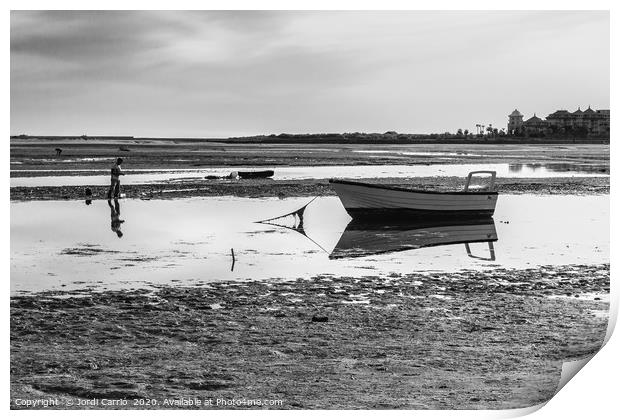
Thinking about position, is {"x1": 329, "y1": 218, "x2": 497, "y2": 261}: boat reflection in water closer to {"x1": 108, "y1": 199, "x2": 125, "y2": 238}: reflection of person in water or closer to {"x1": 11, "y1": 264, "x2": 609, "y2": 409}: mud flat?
{"x1": 11, "y1": 264, "x2": 609, "y2": 409}: mud flat

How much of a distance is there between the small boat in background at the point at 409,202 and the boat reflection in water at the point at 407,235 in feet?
0.66

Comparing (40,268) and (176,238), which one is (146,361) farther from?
(176,238)

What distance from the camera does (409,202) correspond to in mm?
14656

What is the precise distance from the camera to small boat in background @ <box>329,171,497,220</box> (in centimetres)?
1466

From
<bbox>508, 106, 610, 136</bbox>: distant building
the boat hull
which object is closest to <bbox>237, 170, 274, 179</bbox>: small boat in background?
the boat hull

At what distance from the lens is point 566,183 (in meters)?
23.6

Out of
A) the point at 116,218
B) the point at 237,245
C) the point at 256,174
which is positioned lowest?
the point at 237,245

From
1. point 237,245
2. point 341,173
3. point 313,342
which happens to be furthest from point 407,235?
point 341,173

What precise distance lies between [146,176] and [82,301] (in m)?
19.5

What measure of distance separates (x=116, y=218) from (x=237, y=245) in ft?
13.9

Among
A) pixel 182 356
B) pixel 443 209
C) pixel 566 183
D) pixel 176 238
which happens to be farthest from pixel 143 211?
pixel 566 183

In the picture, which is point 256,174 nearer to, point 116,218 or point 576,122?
point 116,218

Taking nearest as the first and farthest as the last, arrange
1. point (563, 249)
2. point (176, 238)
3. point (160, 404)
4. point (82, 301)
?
point (160, 404), point (82, 301), point (563, 249), point (176, 238)

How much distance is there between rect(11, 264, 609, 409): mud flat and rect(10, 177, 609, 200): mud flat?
11394 mm
